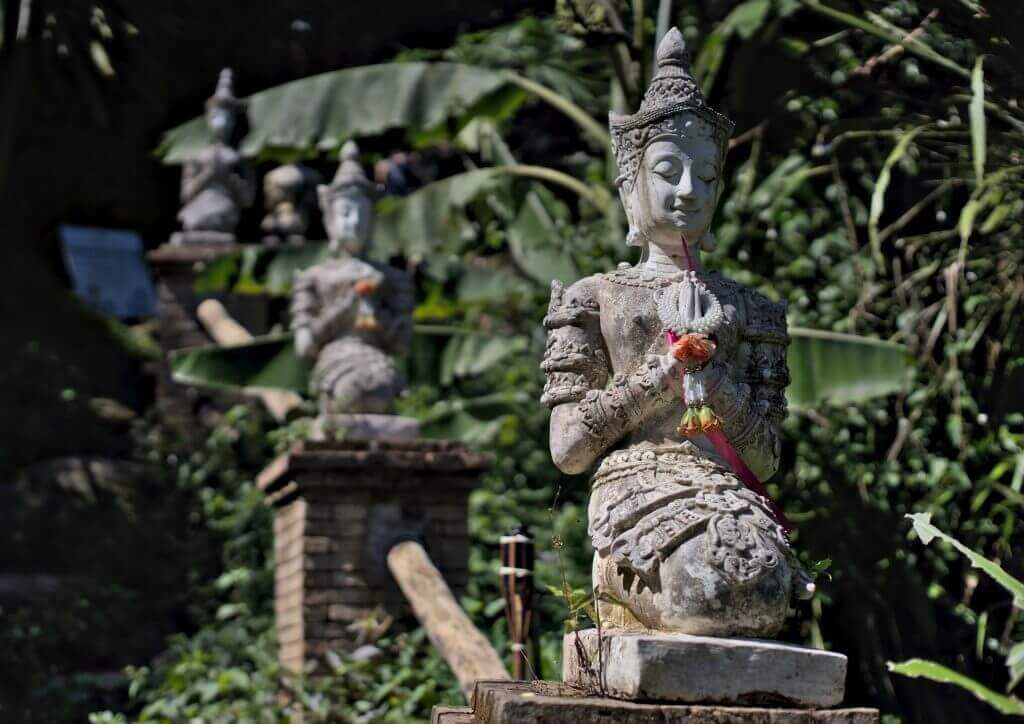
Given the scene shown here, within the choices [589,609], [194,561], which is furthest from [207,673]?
[589,609]

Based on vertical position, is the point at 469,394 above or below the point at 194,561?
above

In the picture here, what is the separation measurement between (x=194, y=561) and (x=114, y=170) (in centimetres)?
679

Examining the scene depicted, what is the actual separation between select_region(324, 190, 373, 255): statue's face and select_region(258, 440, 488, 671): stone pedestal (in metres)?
1.16

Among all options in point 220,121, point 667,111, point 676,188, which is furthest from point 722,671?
point 220,121

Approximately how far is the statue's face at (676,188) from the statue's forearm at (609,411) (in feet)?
1.25

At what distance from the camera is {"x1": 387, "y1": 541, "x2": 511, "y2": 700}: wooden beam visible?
241 inches

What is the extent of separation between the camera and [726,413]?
3.92m

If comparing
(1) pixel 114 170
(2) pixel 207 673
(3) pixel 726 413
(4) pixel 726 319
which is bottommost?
(2) pixel 207 673

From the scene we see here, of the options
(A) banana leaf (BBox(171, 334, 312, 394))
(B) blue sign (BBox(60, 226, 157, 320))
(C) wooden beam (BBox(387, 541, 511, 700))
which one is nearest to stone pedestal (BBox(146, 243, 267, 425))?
(B) blue sign (BBox(60, 226, 157, 320))

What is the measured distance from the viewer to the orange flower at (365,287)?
7.89 meters

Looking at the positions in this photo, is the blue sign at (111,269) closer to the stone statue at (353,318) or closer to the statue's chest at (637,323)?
the stone statue at (353,318)

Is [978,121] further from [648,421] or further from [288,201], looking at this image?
[288,201]

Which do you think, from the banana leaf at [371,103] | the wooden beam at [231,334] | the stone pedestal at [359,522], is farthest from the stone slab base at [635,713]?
the wooden beam at [231,334]

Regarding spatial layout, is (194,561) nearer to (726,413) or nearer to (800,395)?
(800,395)
